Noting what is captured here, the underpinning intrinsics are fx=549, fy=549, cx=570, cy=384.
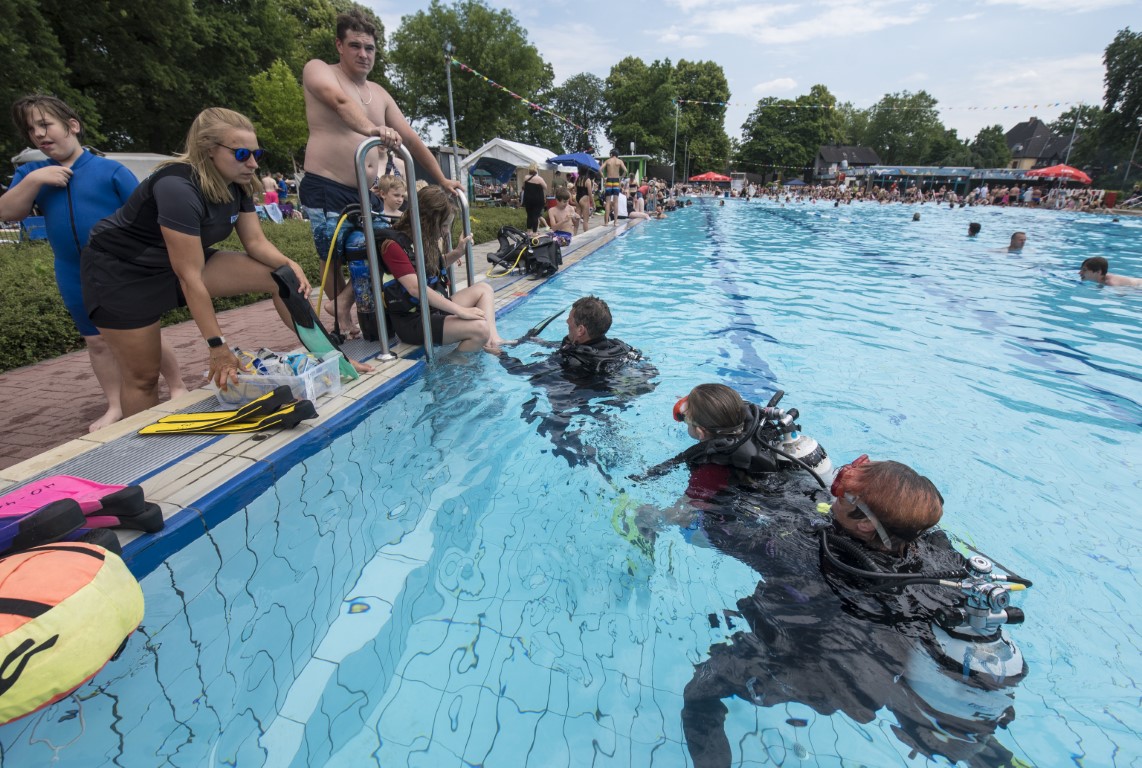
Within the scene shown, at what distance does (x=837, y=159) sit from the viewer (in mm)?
73812

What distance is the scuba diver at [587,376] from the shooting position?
403cm

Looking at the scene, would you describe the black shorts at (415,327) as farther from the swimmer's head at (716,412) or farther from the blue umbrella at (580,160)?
the blue umbrella at (580,160)

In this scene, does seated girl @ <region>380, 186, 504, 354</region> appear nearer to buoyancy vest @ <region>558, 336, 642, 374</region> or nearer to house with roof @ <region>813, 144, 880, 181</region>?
buoyancy vest @ <region>558, 336, 642, 374</region>

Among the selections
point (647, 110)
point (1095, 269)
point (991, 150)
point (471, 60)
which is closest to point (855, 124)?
Answer: point (991, 150)

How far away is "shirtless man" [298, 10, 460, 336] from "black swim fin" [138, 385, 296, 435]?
5.25ft

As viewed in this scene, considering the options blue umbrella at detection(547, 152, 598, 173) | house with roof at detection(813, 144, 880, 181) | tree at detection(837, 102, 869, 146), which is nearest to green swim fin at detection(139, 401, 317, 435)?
blue umbrella at detection(547, 152, 598, 173)

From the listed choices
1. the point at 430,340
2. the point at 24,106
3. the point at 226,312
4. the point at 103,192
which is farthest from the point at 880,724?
the point at 226,312

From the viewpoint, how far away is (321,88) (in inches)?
147

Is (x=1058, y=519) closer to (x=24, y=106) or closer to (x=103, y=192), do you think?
(x=103, y=192)

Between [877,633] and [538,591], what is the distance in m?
1.33

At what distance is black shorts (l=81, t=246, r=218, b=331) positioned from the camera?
275cm

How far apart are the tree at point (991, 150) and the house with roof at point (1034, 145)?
1101mm

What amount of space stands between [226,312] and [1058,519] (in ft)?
25.9

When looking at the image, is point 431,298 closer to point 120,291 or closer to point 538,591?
point 120,291
